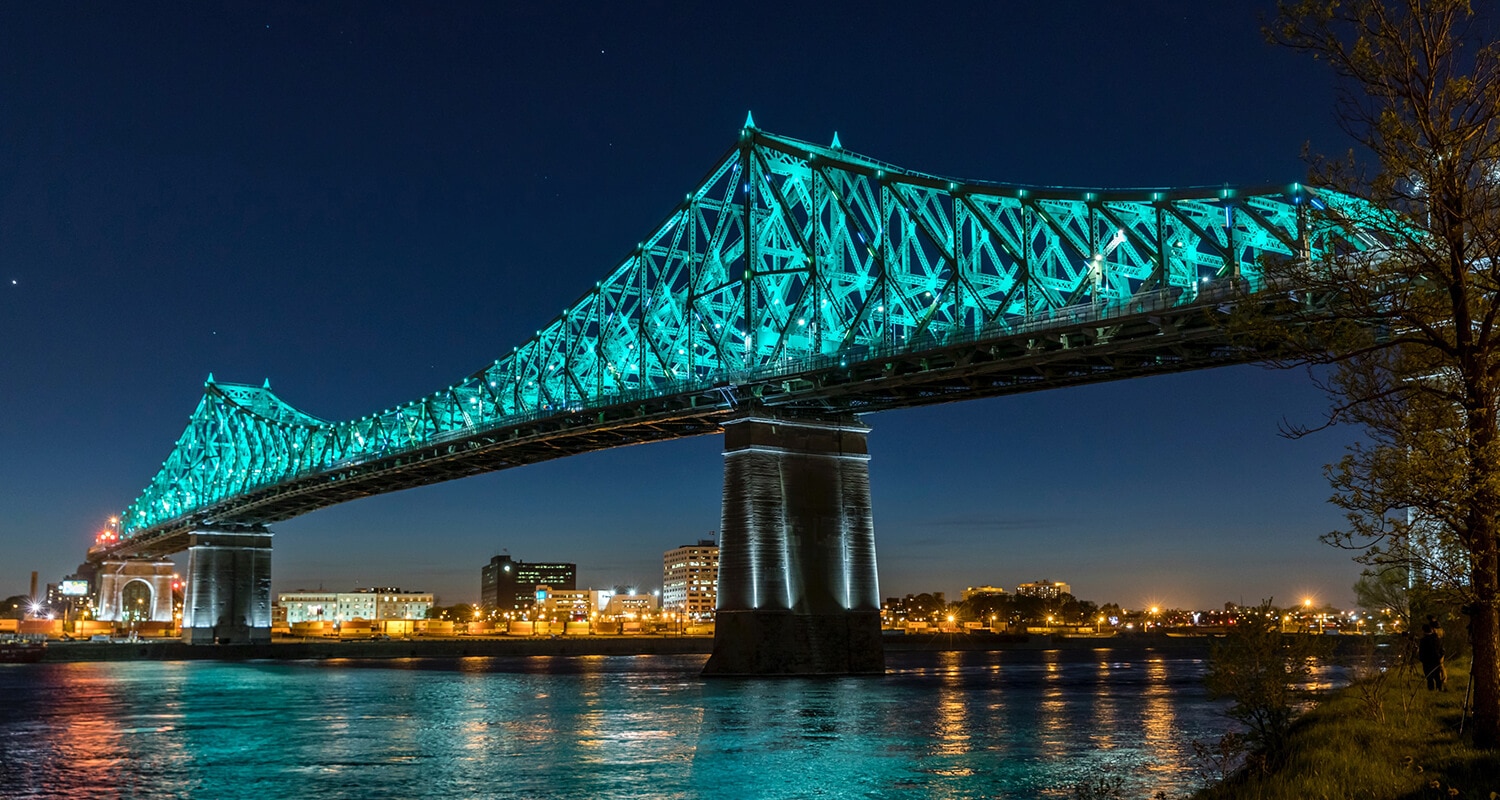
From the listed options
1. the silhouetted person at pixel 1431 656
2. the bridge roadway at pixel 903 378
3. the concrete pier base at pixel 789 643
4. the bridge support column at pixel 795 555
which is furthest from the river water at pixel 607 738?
the bridge roadway at pixel 903 378

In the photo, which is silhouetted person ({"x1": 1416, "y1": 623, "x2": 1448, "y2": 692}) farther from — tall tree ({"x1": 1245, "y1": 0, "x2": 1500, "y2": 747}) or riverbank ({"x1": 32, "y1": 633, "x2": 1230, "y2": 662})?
riverbank ({"x1": 32, "y1": 633, "x2": 1230, "y2": 662})

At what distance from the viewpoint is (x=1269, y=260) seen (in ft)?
47.7

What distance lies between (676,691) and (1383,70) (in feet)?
124

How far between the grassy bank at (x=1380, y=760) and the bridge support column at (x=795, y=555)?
106 ft

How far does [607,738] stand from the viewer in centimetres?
2992

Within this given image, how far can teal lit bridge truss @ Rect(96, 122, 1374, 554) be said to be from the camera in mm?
42750

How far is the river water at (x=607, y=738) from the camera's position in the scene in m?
21.7

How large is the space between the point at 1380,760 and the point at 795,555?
38.7 meters

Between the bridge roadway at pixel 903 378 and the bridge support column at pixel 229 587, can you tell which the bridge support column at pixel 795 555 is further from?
the bridge support column at pixel 229 587

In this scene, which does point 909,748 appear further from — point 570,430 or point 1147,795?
point 570,430

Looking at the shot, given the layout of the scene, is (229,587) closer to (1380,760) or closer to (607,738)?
(607,738)

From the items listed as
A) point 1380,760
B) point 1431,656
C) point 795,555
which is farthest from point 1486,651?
point 795,555

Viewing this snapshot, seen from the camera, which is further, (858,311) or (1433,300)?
(858,311)

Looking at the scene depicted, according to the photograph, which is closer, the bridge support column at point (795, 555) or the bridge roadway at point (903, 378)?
the bridge roadway at point (903, 378)
